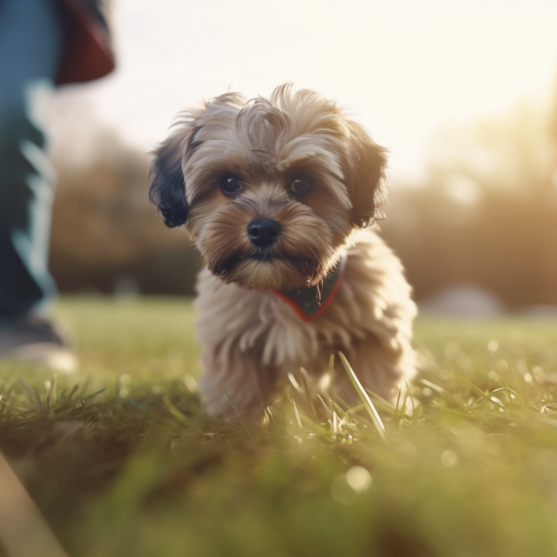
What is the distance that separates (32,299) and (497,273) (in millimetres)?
17193

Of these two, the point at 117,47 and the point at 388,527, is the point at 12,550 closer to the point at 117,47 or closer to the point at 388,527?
the point at 388,527

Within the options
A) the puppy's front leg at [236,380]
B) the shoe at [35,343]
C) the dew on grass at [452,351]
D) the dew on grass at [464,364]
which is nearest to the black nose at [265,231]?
the puppy's front leg at [236,380]

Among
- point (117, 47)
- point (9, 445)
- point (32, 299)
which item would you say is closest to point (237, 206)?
point (9, 445)

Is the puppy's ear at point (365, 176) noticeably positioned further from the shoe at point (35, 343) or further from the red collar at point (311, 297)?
the shoe at point (35, 343)

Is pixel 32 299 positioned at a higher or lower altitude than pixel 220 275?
lower

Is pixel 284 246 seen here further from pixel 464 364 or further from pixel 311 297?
pixel 464 364

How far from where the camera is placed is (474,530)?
952 millimetres

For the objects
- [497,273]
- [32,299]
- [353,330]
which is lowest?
[497,273]

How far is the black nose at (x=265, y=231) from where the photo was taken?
7.95ft

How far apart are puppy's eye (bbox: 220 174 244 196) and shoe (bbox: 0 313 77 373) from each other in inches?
64.4

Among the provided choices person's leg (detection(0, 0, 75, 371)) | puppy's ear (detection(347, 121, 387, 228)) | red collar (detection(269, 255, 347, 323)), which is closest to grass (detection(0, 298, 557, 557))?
red collar (detection(269, 255, 347, 323))

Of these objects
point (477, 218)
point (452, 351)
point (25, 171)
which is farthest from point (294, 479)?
point (477, 218)

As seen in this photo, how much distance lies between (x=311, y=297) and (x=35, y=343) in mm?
2238

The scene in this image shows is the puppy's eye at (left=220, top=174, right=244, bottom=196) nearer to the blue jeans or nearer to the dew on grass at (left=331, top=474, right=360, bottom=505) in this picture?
the dew on grass at (left=331, top=474, right=360, bottom=505)
